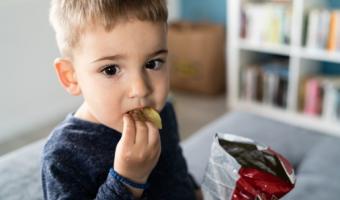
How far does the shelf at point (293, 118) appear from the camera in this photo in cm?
235

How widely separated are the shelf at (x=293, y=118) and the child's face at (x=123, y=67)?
5.85 feet

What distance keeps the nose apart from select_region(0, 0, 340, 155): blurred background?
1.70 meters

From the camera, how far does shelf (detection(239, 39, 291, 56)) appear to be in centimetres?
241

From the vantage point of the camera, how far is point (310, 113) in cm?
242

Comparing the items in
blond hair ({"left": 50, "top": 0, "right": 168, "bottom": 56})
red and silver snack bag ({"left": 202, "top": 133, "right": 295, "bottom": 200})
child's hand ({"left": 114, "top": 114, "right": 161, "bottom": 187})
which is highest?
blond hair ({"left": 50, "top": 0, "right": 168, "bottom": 56})

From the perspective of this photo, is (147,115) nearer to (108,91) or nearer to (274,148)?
(108,91)

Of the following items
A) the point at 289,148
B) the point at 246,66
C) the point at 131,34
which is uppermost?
the point at 131,34

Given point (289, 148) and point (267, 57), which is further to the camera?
point (267, 57)

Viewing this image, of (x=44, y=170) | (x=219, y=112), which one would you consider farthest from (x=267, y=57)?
(x=44, y=170)

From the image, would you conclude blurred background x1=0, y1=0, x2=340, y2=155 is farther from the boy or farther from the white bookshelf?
the boy

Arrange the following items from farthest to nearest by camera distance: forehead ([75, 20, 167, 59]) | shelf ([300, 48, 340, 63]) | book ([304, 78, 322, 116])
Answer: book ([304, 78, 322, 116])
shelf ([300, 48, 340, 63])
forehead ([75, 20, 167, 59])

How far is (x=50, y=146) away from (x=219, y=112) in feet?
6.74

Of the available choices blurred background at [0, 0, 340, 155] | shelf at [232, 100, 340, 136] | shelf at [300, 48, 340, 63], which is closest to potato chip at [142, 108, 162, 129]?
blurred background at [0, 0, 340, 155]

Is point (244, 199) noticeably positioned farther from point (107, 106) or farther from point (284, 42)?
point (284, 42)
